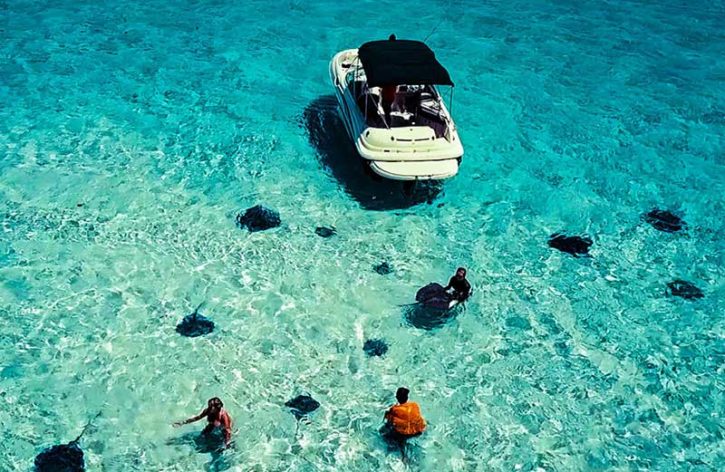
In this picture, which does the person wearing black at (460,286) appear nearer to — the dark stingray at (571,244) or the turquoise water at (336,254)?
the turquoise water at (336,254)

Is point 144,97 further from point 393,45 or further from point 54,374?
point 54,374

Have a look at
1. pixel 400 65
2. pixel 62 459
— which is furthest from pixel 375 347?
pixel 400 65

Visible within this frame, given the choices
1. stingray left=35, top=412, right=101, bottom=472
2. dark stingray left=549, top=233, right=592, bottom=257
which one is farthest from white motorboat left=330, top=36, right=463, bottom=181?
stingray left=35, top=412, right=101, bottom=472

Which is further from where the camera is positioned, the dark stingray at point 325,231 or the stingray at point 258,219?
the stingray at point 258,219

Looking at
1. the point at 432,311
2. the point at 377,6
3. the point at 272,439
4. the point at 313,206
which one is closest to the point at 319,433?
the point at 272,439

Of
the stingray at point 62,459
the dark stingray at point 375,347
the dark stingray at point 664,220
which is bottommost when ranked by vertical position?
the dark stingray at point 664,220

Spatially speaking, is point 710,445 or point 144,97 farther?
point 144,97

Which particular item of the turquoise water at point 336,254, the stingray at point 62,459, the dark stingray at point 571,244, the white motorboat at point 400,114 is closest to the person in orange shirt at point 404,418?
the turquoise water at point 336,254
